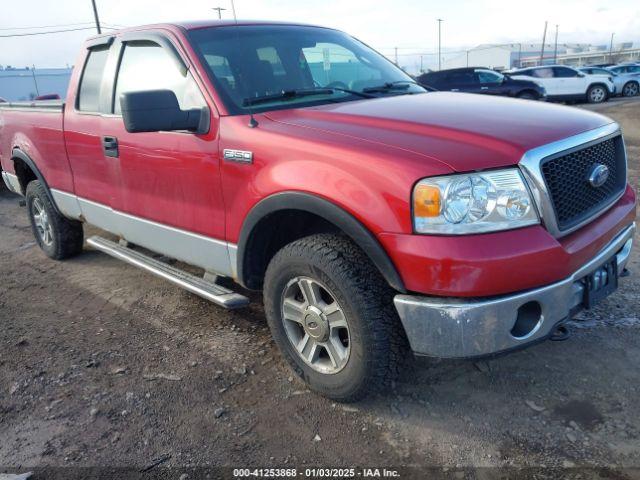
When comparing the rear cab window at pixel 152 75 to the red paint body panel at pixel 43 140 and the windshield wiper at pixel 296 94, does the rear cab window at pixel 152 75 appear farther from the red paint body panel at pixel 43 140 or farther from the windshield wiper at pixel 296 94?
the red paint body panel at pixel 43 140

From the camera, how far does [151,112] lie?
289 centimetres

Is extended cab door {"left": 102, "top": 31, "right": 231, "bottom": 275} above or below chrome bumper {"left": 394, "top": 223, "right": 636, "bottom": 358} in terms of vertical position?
above

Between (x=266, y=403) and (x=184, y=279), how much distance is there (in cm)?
104

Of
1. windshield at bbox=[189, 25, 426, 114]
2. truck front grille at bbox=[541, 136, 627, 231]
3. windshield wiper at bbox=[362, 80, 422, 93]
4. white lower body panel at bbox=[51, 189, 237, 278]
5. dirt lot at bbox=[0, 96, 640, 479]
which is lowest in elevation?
dirt lot at bbox=[0, 96, 640, 479]

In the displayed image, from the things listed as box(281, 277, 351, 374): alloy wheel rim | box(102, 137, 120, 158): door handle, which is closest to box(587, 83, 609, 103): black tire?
box(102, 137, 120, 158): door handle

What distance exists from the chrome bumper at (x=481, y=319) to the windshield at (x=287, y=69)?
1.51 m

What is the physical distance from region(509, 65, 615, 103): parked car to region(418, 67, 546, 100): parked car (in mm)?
2704

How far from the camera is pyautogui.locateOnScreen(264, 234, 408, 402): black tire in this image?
2547 millimetres

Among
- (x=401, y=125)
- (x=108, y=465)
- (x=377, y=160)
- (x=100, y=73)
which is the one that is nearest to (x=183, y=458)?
(x=108, y=465)

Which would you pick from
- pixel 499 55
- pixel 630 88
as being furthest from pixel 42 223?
pixel 499 55

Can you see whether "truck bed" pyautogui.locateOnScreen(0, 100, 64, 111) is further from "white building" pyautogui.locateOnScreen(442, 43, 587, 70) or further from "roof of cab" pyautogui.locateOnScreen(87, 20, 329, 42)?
"white building" pyautogui.locateOnScreen(442, 43, 587, 70)

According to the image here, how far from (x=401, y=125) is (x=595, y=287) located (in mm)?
1207

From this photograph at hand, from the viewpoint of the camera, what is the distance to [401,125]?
8.82ft

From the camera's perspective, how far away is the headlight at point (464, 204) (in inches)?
89.7
